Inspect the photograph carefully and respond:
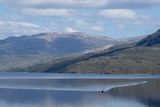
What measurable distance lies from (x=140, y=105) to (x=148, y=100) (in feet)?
34.5

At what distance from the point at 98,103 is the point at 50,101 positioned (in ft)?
47.6

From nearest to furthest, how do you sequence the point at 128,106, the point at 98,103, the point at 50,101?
the point at 128,106 < the point at 98,103 < the point at 50,101

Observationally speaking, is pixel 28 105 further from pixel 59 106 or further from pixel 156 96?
pixel 156 96

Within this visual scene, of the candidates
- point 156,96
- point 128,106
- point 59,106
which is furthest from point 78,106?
point 156,96

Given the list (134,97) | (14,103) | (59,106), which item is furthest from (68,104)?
(134,97)

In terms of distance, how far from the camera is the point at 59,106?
11256 cm

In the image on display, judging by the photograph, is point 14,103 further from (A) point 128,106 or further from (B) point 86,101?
(A) point 128,106

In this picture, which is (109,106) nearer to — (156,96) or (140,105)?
(140,105)

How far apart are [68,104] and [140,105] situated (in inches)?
707

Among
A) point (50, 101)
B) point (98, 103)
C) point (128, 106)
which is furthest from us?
point (50, 101)

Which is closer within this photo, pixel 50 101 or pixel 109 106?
pixel 109 106

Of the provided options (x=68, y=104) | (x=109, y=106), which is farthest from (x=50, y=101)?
(x=109, y=106)

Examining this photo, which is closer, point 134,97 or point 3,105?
point 3,105

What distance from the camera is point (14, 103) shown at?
4791 inches
